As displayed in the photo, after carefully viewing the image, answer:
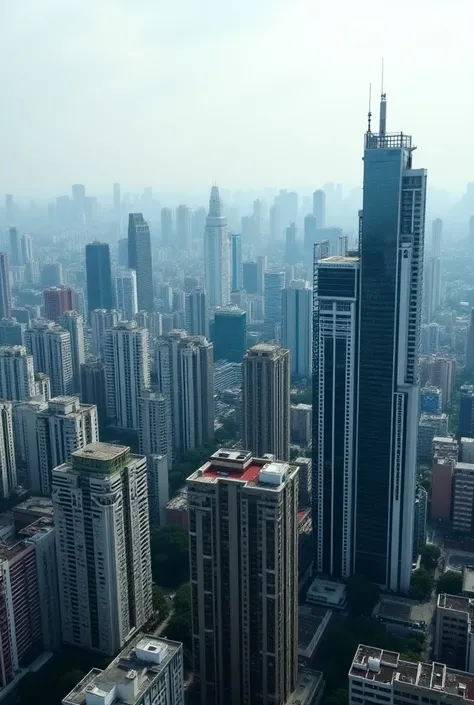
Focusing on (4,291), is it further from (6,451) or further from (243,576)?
(243,576)

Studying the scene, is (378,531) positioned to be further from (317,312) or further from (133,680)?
(133,680)

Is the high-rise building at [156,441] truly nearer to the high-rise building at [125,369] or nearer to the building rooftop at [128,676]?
the high-rise building at [125,369]

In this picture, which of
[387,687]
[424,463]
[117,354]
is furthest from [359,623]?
[117,354]

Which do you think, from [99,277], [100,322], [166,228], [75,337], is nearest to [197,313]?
[100,322]

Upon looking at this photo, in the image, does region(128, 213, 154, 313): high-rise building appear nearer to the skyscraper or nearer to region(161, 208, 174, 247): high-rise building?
region(161, 208, 174, 247): high-rise building

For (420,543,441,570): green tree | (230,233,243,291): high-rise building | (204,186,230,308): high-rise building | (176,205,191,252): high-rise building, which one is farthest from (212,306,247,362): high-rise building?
(176,205,191,252): high-rise building

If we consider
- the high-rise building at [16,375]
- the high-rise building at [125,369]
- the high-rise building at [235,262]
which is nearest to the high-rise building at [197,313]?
the high-rise building at [125,369]
